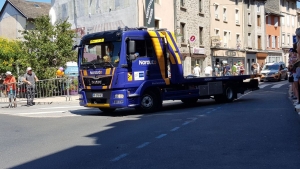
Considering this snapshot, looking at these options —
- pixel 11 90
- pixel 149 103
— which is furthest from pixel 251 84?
pixel 11 90

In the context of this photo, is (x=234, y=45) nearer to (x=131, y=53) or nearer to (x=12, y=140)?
(x=131, y=53)

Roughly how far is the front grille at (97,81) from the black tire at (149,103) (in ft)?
4.61

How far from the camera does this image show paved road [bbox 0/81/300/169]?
262 inches

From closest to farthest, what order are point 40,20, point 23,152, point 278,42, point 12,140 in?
point 23,152, point 12,140, point 40,20, point 278,42

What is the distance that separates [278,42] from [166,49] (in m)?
51.1

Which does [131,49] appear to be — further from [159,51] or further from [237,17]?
[237,17]

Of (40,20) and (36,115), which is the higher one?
(40,20)

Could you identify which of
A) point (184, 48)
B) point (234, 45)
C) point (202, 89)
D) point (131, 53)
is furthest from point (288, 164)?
point (234, 45)

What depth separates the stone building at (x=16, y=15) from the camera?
155ft

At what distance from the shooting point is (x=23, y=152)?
→ 8031mm

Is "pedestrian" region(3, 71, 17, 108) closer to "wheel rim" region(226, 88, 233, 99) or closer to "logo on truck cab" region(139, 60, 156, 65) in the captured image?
"logo on truck cab" region(139, 60, 156, 65)

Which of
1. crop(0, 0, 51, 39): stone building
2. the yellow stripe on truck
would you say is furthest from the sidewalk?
crop(0, 0, 51, 39): stone building

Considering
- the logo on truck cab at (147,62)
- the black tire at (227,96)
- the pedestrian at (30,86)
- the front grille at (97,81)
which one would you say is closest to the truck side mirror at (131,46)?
the logo on truck cab at (147,62)

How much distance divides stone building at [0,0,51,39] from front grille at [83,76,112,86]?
34661mm
